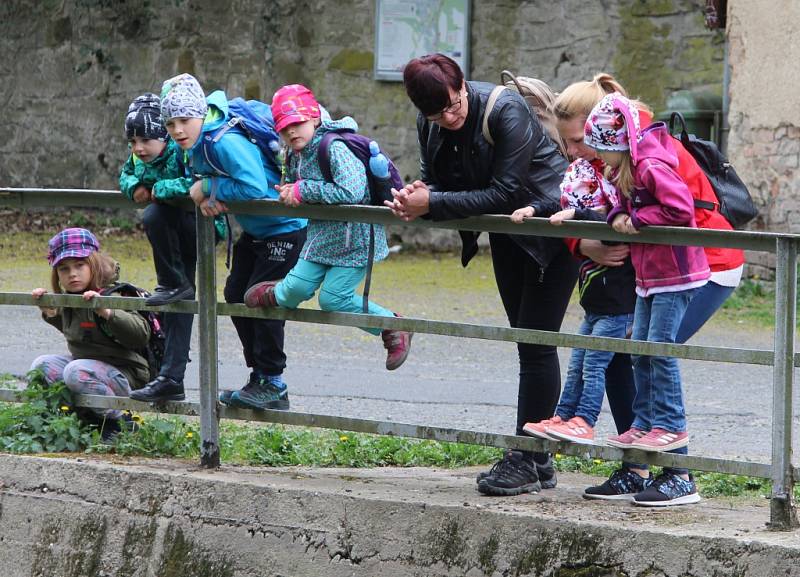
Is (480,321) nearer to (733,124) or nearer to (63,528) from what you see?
(733,124)

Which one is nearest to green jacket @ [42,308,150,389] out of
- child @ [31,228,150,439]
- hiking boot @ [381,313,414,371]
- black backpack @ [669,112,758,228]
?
child @ [31,228,150,439]

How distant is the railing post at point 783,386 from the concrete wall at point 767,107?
7496mm

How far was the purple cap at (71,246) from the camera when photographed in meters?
5.10

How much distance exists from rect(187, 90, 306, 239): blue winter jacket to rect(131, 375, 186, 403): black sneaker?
645 mm

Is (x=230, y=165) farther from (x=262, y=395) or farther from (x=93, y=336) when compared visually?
(x=93, y=336)

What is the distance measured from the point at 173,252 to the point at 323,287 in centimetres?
60

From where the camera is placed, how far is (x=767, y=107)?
11.0 m

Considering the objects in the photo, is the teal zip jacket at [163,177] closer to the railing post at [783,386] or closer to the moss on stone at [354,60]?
the railing post at [783,386]

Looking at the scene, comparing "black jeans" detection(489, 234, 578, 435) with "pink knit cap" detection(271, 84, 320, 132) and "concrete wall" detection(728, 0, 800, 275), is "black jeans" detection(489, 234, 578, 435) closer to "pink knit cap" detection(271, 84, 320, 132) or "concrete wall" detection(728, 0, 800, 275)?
"pink knit cap" detection(271, 84, 320, 132)

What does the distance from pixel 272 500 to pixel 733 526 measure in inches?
55.7

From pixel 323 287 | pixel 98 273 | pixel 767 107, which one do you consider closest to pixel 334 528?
pixel 323 287

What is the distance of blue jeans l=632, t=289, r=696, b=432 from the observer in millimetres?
3914

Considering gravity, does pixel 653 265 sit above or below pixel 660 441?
above

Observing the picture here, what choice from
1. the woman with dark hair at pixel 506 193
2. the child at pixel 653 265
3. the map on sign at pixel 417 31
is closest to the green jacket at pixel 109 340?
the woman with dark hair at pixel 506 193
